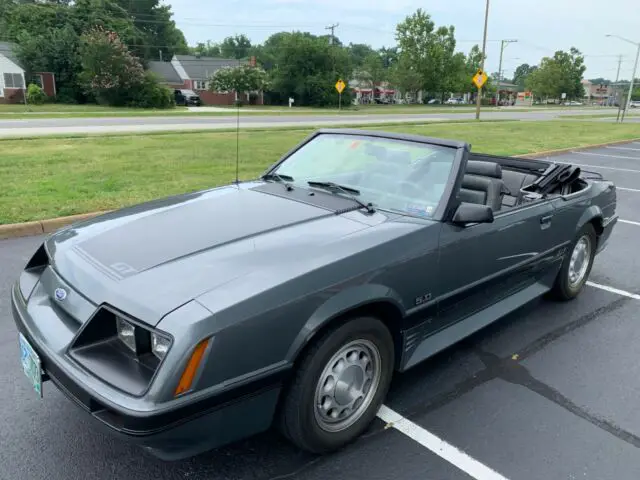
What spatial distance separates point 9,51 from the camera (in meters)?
48.9

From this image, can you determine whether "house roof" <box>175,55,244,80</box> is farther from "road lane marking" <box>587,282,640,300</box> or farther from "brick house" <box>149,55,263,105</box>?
"road lane marking" <box>587,282,640,300</box>

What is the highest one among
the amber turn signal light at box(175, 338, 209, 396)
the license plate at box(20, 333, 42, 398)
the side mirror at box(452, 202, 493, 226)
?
the side mirror at box(452, 202, 493, 226)

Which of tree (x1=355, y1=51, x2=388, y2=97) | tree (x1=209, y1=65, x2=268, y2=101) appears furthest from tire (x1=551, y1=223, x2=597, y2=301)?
tree (x1=355, y1=51, x2=388, y2=97)

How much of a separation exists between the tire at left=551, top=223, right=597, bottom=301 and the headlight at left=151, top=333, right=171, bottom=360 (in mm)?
3521

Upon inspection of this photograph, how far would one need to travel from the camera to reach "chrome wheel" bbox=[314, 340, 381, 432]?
248cm

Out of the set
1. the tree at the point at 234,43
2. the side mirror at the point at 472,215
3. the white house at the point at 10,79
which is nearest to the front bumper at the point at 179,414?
the side mirror at the point at 472,215

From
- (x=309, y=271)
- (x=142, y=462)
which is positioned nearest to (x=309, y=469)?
(x=142, y=462)

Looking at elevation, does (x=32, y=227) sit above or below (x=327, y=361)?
below

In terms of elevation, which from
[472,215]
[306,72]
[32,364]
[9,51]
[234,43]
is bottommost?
[32,364]

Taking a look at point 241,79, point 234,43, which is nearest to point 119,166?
point 241,79

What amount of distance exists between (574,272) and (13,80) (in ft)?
175

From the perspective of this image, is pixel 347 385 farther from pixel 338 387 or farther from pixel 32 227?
pixel 32 227

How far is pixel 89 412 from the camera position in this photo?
204 cm

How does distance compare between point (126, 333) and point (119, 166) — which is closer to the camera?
point (126, 333)
